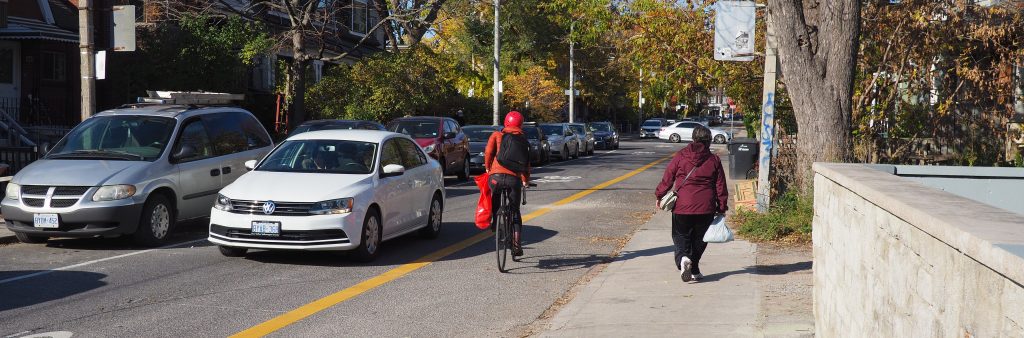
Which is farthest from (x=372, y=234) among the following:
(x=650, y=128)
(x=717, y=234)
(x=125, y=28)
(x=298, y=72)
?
(x=650, y=128)

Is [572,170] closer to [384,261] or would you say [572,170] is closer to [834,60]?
[834,60]

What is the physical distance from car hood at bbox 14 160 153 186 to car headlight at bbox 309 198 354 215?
2759mm

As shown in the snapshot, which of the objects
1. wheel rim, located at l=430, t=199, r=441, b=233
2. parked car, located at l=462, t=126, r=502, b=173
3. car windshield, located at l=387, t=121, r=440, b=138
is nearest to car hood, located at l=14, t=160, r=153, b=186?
wheel rim, located at l=430, t=199, r=441, b=233

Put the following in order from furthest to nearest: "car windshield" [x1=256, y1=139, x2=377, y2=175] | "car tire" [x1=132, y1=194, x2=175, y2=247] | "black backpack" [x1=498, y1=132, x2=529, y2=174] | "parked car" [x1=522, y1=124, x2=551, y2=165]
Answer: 1. "parked car" [x1=522, y1=124, x2=551, y2=165]
2. "car tire" [x1=132, y1=194, x2=175, y2=247]
3. "car windshield" [x1=256, y1=139, x2=377, y2=175]
4. "black backpack" [x1=498, y1=132, x2=529, y2=174]

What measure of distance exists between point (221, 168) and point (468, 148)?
12.8m

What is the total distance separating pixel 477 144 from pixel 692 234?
18.6 m

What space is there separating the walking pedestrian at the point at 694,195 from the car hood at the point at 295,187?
132 inches

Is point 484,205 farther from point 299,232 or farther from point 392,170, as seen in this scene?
point 299,232

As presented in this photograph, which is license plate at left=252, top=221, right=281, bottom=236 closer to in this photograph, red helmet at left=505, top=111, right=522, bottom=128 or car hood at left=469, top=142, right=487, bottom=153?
red helmet at left=505, top=111, right=522, bottom=128

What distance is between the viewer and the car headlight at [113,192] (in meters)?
11.5

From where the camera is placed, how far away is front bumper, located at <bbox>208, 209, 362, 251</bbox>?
10.3 meters

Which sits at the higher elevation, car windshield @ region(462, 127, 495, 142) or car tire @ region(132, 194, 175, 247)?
car windshield @ region(462, 127, 495, 142)

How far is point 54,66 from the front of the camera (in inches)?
1107

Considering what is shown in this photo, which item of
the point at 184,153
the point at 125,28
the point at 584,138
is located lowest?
the point at 584,138
